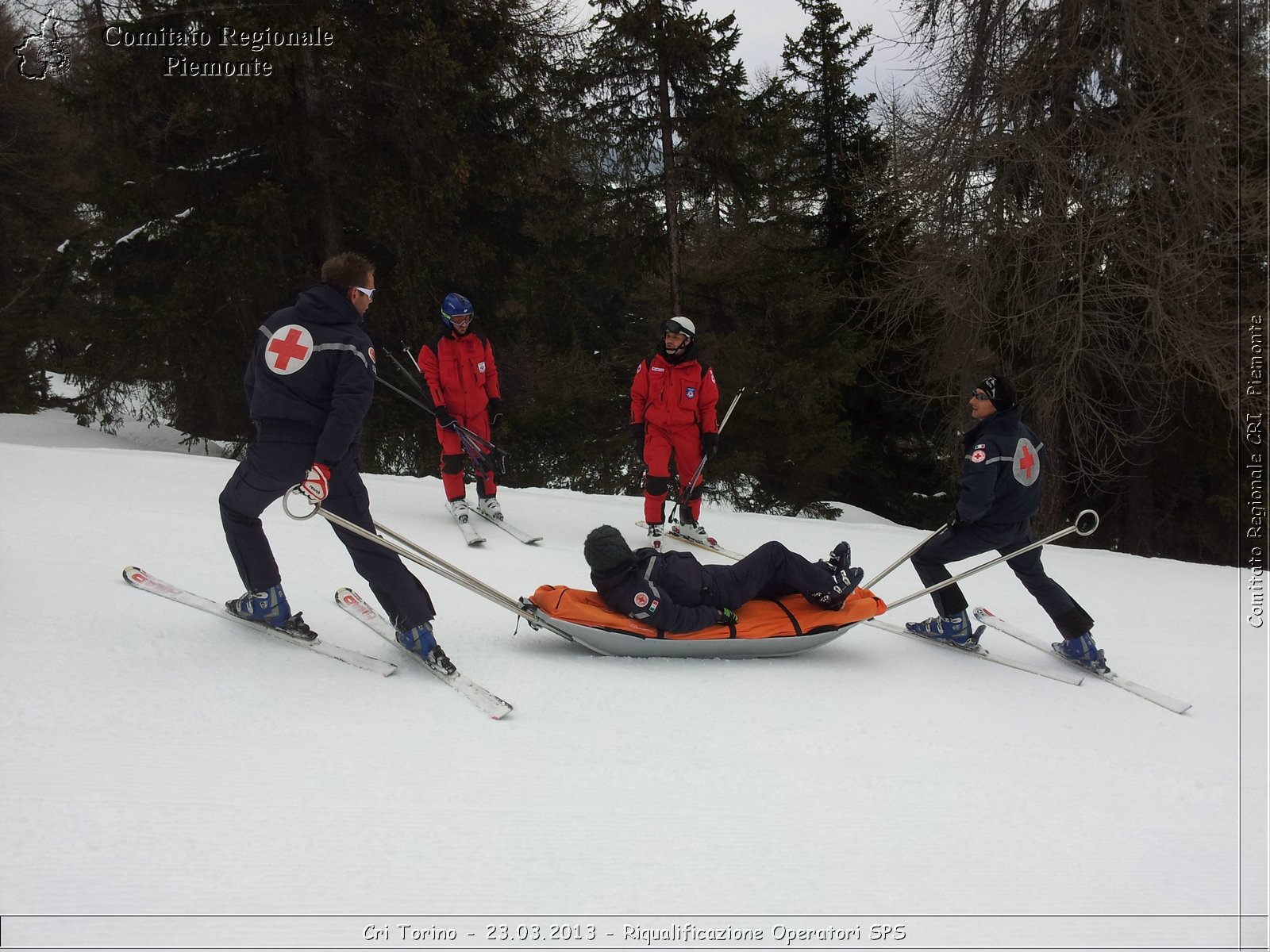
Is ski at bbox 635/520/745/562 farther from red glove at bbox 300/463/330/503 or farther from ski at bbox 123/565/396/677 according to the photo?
red glove at bbox 300/463/330/503

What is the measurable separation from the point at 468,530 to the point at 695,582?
2.98m

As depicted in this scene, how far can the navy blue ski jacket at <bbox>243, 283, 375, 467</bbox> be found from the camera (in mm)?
3545

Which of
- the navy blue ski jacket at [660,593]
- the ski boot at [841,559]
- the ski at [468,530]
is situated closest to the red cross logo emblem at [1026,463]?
the ski boot at [841,559]

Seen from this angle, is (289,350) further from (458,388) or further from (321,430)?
(458,388)

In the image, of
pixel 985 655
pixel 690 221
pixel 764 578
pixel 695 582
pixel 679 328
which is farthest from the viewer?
pixel 690 221

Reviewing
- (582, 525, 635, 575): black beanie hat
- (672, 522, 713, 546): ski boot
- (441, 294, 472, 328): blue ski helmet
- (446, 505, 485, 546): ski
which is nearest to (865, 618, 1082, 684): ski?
(582, 525, 635, 575): black beanie hat

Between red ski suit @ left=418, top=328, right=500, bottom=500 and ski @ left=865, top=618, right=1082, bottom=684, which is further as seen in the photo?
red ski suit @ left=418, top=328, right=500, bottom=500

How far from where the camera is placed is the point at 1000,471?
4.55 m

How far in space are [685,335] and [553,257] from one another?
6.63m

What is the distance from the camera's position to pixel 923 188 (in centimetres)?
959

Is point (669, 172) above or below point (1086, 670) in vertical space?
above

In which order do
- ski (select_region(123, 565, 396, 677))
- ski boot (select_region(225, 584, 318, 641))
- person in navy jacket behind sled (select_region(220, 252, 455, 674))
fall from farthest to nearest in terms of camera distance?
ski boot (select_region(225, 584, 318, 641)) → ski (select_region(123, 565, 396, 677)) → person in navy jacket behind sled (select_region(220, 252, 455, 674))

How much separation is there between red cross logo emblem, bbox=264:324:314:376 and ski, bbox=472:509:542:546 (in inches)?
136

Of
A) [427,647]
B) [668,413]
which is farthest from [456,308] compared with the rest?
[427,647]
